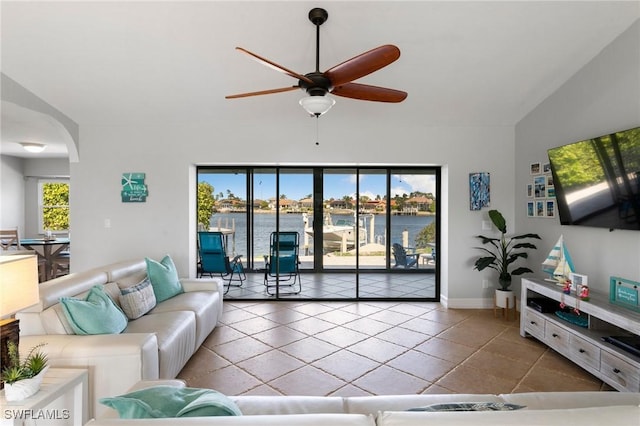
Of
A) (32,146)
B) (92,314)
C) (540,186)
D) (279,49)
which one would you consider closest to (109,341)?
(92,314)

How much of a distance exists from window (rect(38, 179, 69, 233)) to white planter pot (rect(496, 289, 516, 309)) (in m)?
8.63

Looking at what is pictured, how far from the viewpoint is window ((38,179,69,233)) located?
725 cm

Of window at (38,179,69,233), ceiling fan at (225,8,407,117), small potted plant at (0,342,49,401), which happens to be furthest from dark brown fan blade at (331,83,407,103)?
window at (38,179,69,233)

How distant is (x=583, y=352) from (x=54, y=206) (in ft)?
31.0

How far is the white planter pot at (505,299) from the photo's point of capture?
4207 millimetres

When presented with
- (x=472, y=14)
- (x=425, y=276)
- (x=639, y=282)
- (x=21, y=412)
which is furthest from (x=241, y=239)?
(x=639, y=282)

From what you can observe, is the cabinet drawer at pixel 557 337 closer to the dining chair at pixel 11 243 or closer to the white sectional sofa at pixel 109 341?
the white sectional sofa at pixel 109 341

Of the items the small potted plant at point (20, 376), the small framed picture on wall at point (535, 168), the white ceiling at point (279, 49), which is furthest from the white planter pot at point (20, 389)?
the small framed picture on wall at point (535, 168)

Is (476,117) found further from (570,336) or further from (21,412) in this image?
(21,412)

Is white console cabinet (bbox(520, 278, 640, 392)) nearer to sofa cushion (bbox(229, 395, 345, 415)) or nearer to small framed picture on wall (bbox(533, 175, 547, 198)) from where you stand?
small framed picture on wall (bbox(533, 175, 547, 198))

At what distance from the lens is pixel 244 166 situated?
16.3ft

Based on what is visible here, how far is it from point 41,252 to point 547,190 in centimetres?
787

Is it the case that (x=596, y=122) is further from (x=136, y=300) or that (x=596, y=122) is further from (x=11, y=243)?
(x=11, y=243)

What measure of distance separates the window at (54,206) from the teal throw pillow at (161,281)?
5.50 meters
